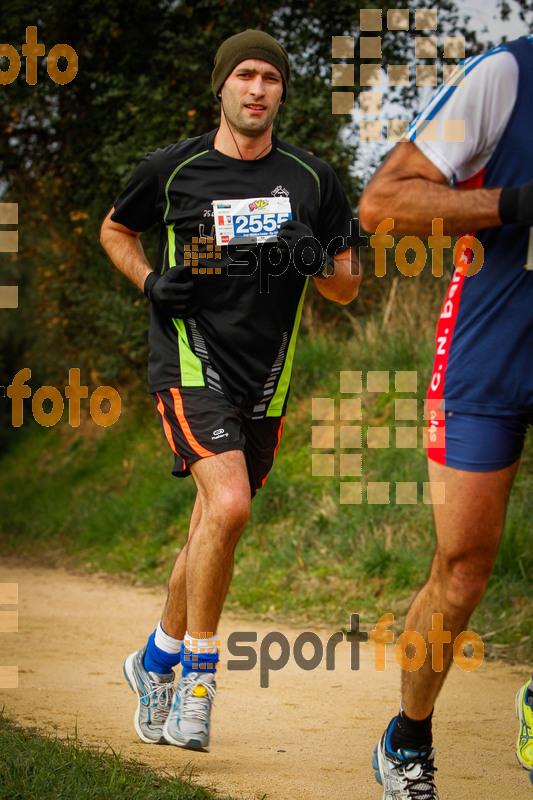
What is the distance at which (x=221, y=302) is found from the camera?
12.3ft

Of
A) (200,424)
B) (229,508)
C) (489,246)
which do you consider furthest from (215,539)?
(489,246)

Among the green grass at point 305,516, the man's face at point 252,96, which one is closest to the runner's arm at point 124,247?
the man's face at point 252,96

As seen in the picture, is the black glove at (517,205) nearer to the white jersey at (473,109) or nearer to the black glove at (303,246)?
the white jersey at (473,109)

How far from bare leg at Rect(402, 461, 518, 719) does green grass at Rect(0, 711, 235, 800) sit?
77cm

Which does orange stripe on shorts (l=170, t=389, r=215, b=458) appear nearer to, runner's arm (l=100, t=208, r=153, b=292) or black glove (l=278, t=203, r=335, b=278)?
runner's arm (l=100, t=208, r=153, b=292)

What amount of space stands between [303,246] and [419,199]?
1146 mm

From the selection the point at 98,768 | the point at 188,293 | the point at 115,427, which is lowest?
the point at 115,427

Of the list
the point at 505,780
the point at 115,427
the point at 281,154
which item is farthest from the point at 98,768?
the point at 115,427

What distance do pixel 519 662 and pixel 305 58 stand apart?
23.9 feet

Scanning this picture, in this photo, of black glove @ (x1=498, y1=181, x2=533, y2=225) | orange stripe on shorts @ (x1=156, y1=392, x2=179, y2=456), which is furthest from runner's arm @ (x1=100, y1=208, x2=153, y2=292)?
black glove @ (x1=498, y1=181, x2=533, y2=225)

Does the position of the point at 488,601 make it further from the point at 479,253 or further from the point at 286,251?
the point at 479,253

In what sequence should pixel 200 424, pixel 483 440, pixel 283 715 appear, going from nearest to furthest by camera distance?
pixel 483 440, pixel 200 424, pixel 283 715

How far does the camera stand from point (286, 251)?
371cm

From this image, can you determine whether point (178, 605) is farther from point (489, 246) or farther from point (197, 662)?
point (489, 246)
